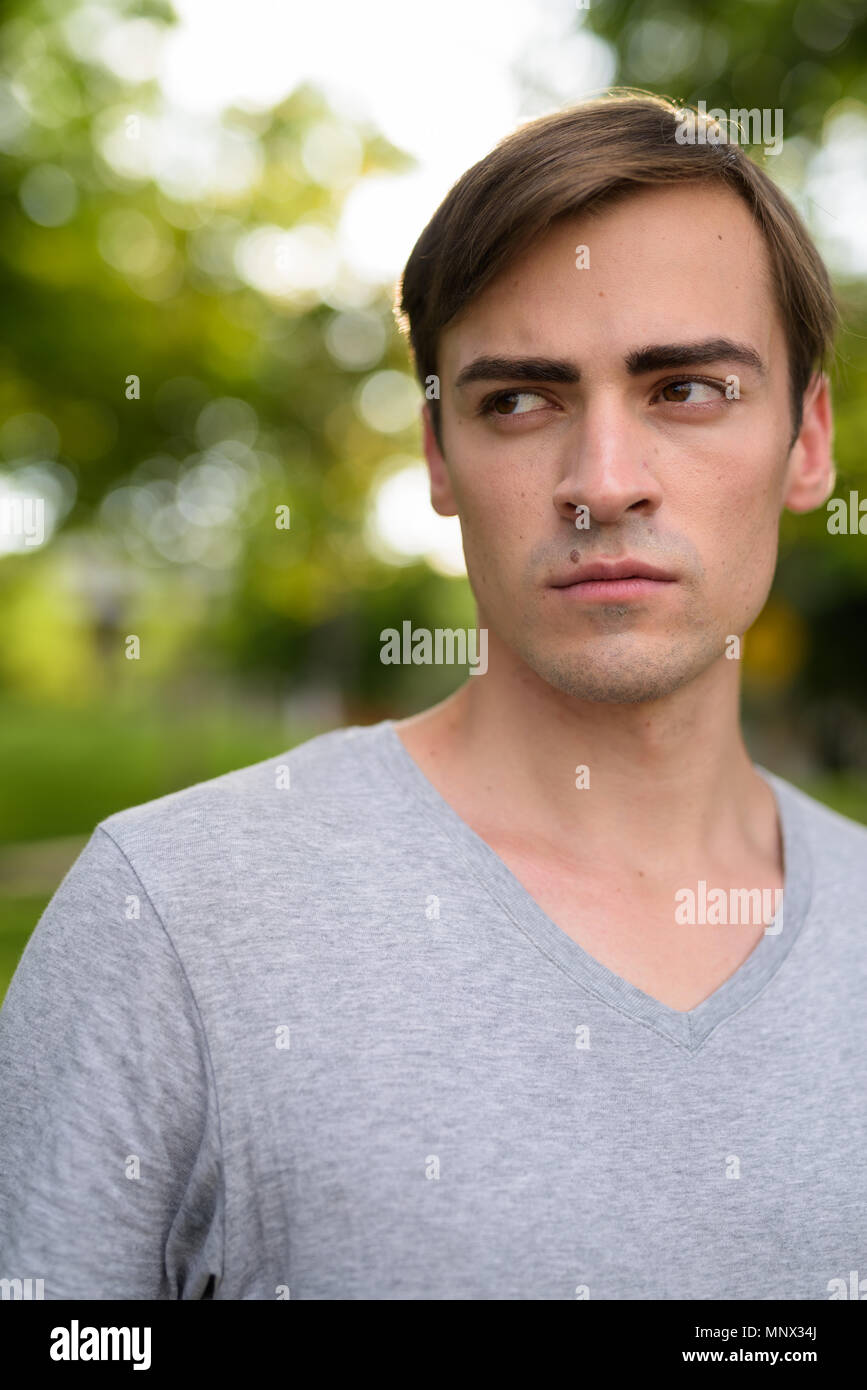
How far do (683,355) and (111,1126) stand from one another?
1659 millimetres

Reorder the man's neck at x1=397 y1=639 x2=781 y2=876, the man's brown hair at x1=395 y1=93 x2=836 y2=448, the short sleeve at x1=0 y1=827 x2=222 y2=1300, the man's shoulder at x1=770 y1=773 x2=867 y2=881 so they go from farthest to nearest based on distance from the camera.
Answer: the man's shoulder at x1=770 y1=773 x2=867 y2=881 < the man's neck at x1=397 y1=639 x2=781 y2=876 < the man's brown hair at x1=395 y1=93 x2=836 y2=448 < the short sleeve at x1=0 y1=827 x2=222 y2=1300

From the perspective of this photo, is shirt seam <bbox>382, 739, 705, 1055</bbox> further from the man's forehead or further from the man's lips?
the man's forehead

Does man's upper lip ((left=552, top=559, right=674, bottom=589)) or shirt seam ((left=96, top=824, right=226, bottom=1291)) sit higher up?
man's upper lip ((left=552, top=559, right=674, bottom=589))

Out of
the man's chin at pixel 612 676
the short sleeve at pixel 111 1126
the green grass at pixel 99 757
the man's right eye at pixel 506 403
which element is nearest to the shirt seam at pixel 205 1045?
the short sleeve at pixel 111 1126

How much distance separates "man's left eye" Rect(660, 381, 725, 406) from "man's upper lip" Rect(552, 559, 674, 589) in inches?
13.0

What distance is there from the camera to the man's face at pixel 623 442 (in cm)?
235

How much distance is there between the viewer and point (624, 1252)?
2.04m

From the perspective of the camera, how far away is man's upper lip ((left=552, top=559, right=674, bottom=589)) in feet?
7.59

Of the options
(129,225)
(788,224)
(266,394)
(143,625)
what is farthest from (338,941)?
(143,625)

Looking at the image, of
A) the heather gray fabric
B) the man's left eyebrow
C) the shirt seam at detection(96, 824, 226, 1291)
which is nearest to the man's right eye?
the man's left eyebrow

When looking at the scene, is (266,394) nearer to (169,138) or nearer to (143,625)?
(169,138)

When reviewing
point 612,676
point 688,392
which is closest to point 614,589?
point 612,676

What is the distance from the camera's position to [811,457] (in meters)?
2.89
